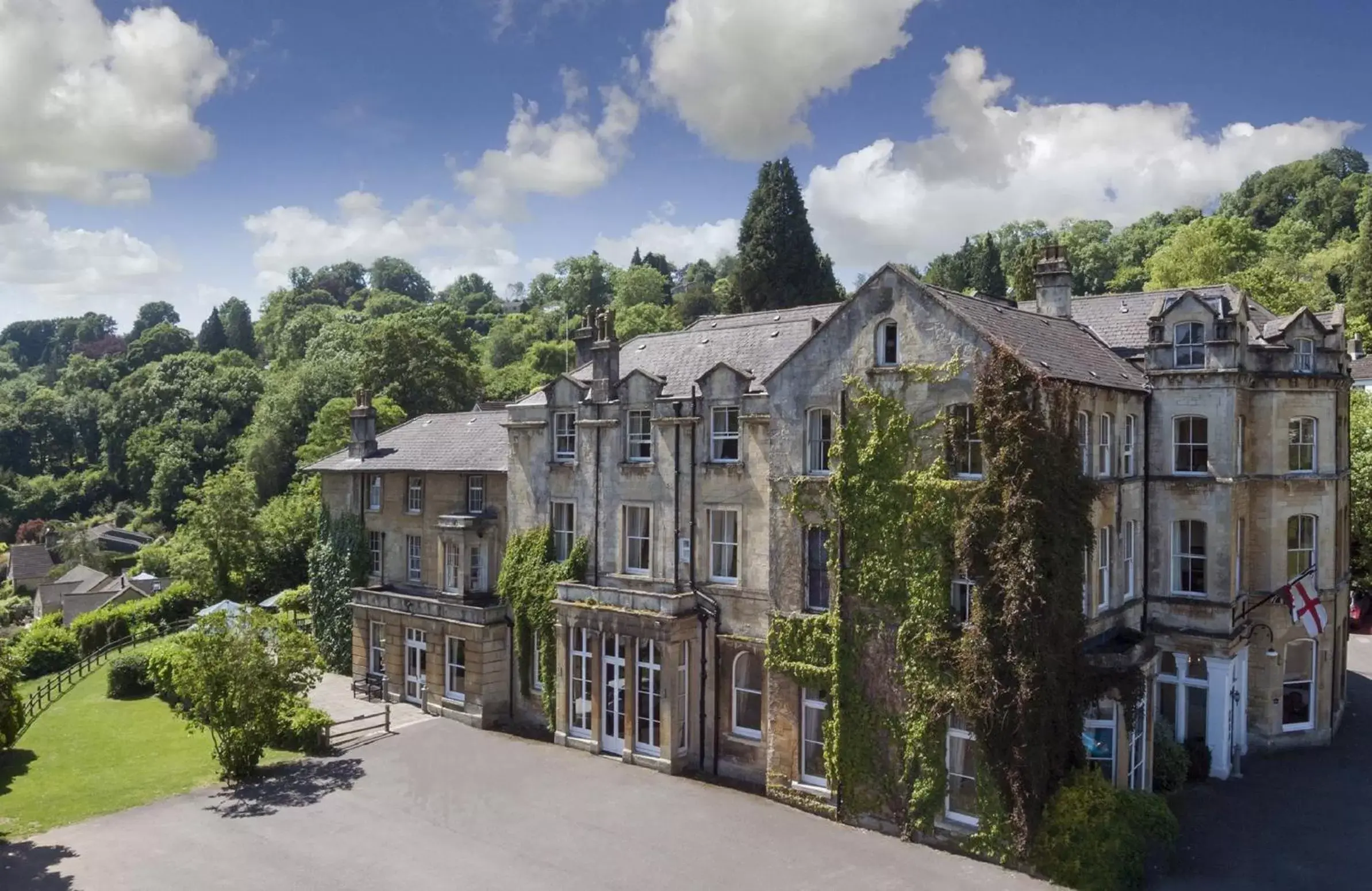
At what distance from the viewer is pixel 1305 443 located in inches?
1101

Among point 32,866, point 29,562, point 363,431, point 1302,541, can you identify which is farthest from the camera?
point 29,562

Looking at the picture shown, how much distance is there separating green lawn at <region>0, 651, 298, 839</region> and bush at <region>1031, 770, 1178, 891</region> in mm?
22935

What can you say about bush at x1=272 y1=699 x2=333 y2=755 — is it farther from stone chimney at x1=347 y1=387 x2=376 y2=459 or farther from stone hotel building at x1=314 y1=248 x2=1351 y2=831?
stone chimney at x1=347 y1=387 x2=376 y2=459

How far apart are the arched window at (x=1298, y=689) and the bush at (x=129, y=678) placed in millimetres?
43140

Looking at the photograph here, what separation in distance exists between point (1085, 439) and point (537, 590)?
59.2 feet

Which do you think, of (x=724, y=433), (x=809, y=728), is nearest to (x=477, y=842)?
(x=809, y=728)

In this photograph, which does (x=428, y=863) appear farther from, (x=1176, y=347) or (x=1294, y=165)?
(x=1294, y=165)

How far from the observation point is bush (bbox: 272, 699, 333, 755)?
29.4 metres

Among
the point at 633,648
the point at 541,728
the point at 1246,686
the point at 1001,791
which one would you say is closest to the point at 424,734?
the point at 541,728

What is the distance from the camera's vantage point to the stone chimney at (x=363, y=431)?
130ft

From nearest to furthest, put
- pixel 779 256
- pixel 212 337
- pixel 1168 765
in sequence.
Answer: pixel 1168 765
pixel 779 256
pixel 212 337

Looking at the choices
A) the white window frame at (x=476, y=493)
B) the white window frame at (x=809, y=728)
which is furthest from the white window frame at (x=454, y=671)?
the white window frame at (x=809, y=728)

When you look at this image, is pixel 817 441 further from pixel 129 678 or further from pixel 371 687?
pixel 129 678

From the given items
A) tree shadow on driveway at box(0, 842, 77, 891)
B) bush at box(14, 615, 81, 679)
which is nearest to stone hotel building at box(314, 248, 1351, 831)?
tree shadow on driveway at box(0, 842, 77, 891)
